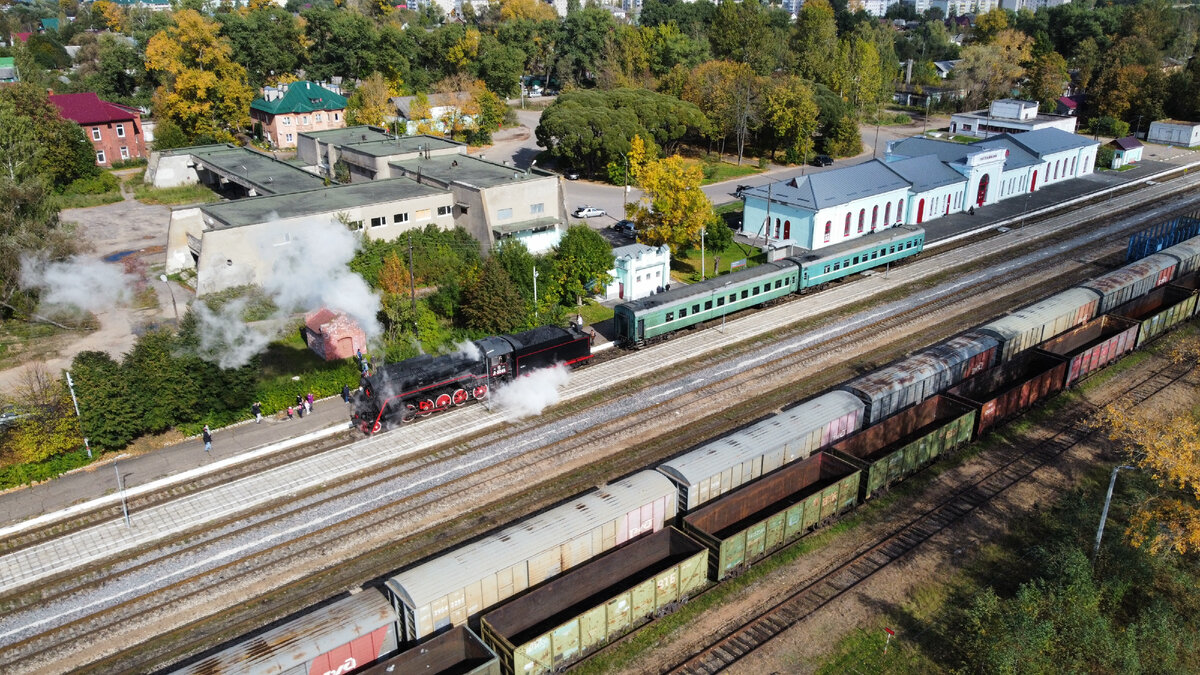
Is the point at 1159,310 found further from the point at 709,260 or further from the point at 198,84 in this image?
the point at 198,84

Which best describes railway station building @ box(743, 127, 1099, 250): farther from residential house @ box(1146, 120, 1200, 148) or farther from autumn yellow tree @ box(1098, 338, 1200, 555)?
autumn yellow tree @ box(1098, 338, 1200, 555)

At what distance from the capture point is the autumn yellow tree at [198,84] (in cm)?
8844

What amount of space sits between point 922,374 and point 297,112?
8580 centimetres

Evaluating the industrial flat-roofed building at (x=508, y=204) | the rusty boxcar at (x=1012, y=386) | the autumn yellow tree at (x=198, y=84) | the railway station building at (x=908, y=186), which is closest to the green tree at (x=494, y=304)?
the industrial flat-roofed building at (x=508, y=204)

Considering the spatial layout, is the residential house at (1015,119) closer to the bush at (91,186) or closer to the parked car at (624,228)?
the parked car at (624,228)

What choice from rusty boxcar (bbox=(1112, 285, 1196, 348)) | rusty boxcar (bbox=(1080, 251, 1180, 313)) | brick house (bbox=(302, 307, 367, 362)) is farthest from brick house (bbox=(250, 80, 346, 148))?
rusty boxcar (bbox=(1112, 285, 1196, 348))

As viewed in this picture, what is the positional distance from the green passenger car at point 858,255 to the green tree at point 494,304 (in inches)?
750

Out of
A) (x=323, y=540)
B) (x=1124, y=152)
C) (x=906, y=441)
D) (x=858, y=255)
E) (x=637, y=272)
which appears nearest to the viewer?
(x=323, y=540)

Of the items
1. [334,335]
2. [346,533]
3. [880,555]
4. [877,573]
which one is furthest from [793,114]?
[346,533]

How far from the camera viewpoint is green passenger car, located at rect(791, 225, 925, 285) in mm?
52219

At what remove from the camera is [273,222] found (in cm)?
4981

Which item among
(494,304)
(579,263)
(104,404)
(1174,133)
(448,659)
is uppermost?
(579,263)

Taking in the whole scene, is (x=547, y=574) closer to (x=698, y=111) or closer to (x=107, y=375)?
(x=107, y=375)

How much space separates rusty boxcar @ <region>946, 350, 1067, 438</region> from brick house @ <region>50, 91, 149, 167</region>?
90219mm
